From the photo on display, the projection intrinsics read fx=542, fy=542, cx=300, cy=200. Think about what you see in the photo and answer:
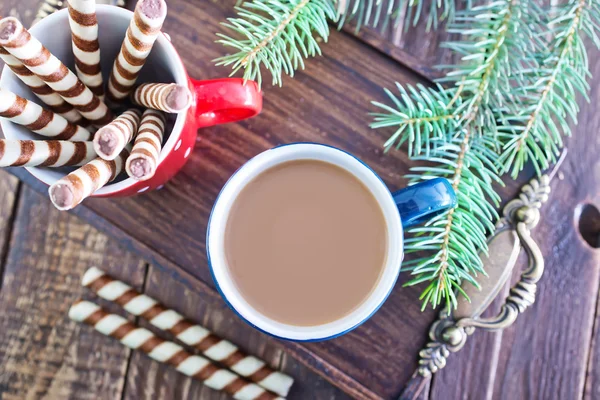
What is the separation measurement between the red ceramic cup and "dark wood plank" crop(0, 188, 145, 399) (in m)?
0.27

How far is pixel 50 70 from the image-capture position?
1.60ft

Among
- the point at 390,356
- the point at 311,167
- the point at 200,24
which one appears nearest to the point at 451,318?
the point at 390,356

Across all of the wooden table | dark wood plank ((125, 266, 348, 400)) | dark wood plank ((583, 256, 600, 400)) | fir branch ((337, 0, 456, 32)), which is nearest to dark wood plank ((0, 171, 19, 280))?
the wooden table

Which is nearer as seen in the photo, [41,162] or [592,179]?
[41,162]

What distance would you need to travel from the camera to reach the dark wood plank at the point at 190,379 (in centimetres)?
81


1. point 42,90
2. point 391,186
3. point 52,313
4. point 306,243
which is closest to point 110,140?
point 42,90

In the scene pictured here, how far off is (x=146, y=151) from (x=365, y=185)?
25 cm

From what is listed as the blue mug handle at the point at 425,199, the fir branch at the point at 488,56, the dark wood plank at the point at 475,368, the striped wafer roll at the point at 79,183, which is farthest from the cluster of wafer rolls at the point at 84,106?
the dark wood plank at the point at 475,368

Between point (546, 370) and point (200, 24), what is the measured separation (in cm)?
67

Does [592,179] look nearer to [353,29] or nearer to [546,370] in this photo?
[546,370]

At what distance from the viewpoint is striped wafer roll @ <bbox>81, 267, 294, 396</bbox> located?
80 centimetres

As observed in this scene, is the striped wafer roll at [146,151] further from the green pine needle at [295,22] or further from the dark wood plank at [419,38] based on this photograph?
the dark wood plank at [419,38]

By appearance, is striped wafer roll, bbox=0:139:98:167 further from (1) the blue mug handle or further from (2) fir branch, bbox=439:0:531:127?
(2) fir branch, bbox=439:0:531:127

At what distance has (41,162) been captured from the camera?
0.50 meters
